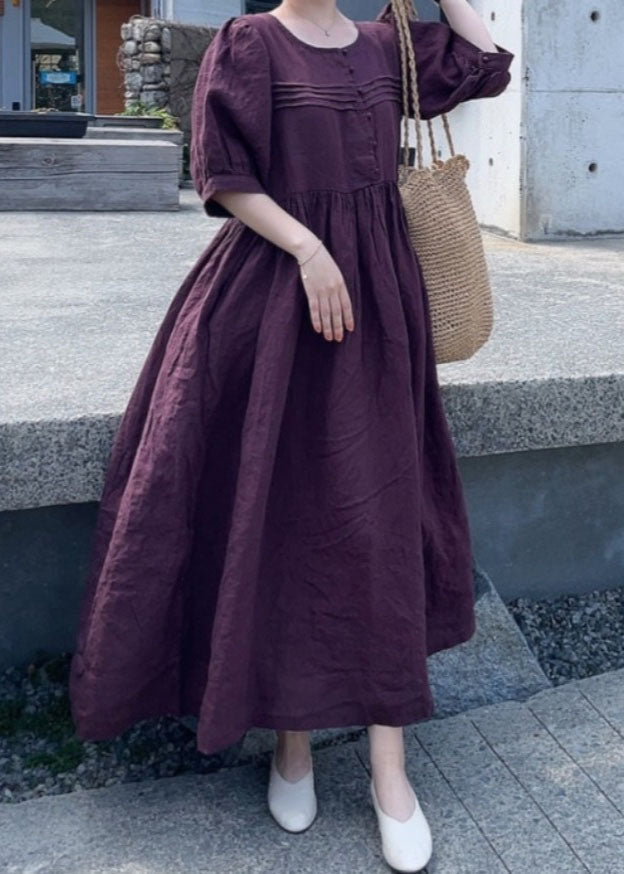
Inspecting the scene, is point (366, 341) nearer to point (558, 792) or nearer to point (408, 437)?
point (408, 437)

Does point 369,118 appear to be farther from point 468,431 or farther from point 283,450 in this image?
point 468,431

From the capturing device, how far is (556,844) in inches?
86.3

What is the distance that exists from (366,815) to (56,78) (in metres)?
12.8

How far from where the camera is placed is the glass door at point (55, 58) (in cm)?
1388

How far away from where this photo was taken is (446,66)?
2.27m

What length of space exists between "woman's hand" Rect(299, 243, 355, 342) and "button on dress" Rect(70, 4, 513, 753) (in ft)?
0.17

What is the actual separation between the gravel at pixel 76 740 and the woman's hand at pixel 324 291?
0.95 m

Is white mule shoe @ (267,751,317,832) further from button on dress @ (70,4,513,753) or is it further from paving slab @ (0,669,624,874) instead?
button on dress @ (70,4,513,753)

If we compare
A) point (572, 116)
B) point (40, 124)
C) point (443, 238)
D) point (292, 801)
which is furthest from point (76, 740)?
point (40, 124)

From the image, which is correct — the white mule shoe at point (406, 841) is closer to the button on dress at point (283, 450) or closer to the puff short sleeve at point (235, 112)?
the button on dress at point (283, 450)

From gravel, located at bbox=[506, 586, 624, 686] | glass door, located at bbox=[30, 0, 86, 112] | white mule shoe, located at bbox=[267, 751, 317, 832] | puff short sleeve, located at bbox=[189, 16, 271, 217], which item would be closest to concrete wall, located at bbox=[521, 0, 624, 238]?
gravel, located at bbox=[506, 586, 624, 686]

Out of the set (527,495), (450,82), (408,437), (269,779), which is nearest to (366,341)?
(408,437)

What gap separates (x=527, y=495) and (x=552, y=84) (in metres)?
2.98

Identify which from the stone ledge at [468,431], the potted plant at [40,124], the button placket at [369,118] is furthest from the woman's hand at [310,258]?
the potted plant at [40,124]
